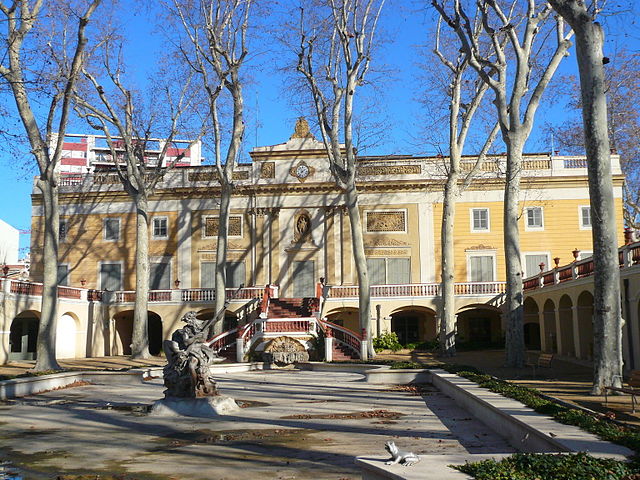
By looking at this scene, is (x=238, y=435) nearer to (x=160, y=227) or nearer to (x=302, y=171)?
(x=302, y=171)

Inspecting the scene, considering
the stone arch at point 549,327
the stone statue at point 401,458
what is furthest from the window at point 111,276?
the stone statue at point 401,458

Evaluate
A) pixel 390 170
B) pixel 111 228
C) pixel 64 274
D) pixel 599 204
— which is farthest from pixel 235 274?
pixel 599 204

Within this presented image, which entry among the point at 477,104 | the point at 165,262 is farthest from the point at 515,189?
the point at 165,262

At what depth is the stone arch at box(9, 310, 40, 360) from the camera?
28984mm

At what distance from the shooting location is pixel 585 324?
22312mm

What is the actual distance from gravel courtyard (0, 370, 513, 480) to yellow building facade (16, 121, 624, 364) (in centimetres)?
1799

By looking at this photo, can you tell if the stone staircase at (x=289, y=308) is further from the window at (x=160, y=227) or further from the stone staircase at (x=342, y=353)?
the window at (x=160, y=227)

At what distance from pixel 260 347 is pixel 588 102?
17431mm

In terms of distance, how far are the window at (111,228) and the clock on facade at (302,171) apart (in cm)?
983

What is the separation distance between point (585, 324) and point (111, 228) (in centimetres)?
2444

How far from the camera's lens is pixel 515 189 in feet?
64.5

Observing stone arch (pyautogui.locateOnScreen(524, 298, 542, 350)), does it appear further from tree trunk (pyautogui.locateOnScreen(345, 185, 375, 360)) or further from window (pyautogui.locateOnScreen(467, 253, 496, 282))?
tree trunk (pyautogui.locateOnScreen(345, 185, 375, 360))

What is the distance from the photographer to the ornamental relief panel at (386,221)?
34.1m

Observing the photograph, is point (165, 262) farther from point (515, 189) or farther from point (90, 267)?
point (515, 189)
